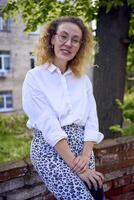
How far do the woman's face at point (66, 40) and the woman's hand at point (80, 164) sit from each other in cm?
68

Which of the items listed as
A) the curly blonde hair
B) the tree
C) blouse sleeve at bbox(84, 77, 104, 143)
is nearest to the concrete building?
the tree

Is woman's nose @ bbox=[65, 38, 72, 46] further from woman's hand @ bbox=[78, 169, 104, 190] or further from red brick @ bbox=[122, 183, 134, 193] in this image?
red brick @ bbox=[122, 183, 134, 193]

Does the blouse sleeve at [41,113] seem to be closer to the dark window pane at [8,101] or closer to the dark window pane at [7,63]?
the dark window pane at [7,63]

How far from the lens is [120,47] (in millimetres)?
5207

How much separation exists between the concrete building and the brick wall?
17448mm

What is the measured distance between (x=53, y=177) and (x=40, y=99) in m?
0.51

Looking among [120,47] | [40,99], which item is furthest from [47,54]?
[120,47]

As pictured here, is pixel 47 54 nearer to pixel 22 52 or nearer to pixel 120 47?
pixel 120 47

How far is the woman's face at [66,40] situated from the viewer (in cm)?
229

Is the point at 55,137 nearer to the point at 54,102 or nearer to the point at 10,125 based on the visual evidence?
the point at 54,102

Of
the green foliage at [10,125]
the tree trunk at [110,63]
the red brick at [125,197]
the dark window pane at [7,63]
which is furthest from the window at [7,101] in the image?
the red brick at [125,197]

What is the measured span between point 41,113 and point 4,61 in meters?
19.5

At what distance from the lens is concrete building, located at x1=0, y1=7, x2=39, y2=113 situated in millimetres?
20688

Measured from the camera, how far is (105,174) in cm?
334
